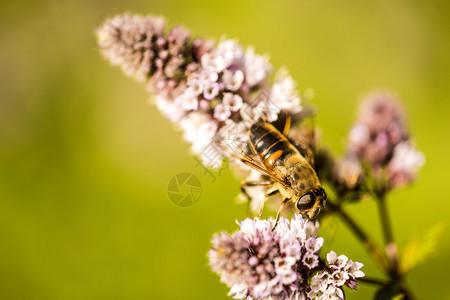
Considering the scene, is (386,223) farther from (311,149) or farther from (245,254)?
(245,254)

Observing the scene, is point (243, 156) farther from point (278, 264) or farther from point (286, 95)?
point (278, 264)

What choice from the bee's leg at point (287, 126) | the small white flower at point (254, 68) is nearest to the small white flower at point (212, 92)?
the small white flower at point (254, 68)

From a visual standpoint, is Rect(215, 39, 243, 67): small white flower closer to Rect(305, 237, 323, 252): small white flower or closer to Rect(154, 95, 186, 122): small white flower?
Rect(154, 95, 186, 122): small white flower

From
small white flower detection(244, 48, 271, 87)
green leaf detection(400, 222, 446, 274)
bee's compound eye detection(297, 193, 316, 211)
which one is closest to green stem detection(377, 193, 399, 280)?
green leaf detection(400, 222, 446, 274)

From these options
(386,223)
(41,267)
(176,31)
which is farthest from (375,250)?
(41,267)

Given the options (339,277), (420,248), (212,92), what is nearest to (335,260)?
(339,277)
